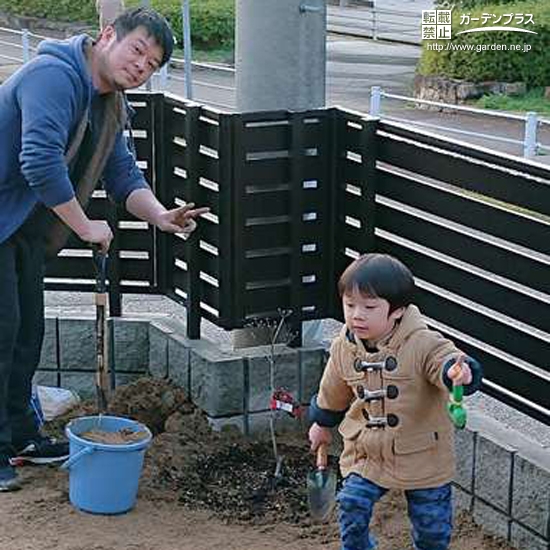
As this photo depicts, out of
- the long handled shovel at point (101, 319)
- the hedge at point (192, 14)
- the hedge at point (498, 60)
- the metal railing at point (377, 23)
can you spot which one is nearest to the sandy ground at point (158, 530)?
the long handled shovel at point (101, 319)

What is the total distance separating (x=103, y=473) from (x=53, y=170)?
110 cm

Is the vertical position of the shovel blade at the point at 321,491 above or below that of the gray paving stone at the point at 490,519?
above

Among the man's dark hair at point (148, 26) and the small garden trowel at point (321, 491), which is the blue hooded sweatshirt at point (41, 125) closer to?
the man's dark hair at point (148, 26)

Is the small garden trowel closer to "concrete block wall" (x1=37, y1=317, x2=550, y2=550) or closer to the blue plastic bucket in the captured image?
"concrete block wall" (x1=37, y1=317, x2=550, y2=550)

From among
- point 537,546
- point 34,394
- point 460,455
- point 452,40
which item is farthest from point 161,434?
point 452,40

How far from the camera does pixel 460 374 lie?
11.1ft

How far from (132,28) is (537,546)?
2.20 metres

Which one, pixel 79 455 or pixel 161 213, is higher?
pixel 161 213

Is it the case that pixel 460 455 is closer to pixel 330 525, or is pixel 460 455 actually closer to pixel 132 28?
pixel 330 525

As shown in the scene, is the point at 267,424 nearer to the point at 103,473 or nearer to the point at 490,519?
the point at 103,473

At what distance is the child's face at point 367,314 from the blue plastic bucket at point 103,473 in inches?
48.6

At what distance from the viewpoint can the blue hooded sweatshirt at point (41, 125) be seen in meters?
4.27

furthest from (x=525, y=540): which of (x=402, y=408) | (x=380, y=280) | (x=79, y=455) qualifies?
(x=79, y=455)

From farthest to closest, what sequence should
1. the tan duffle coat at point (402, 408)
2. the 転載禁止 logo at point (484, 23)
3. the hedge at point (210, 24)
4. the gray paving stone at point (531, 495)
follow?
the hedge at point (210, 24) < the 転載禁止 logo at point (484, 23) < the gray paving stone at point (531, 495) < the tan duffle coat at point (402, 408)
